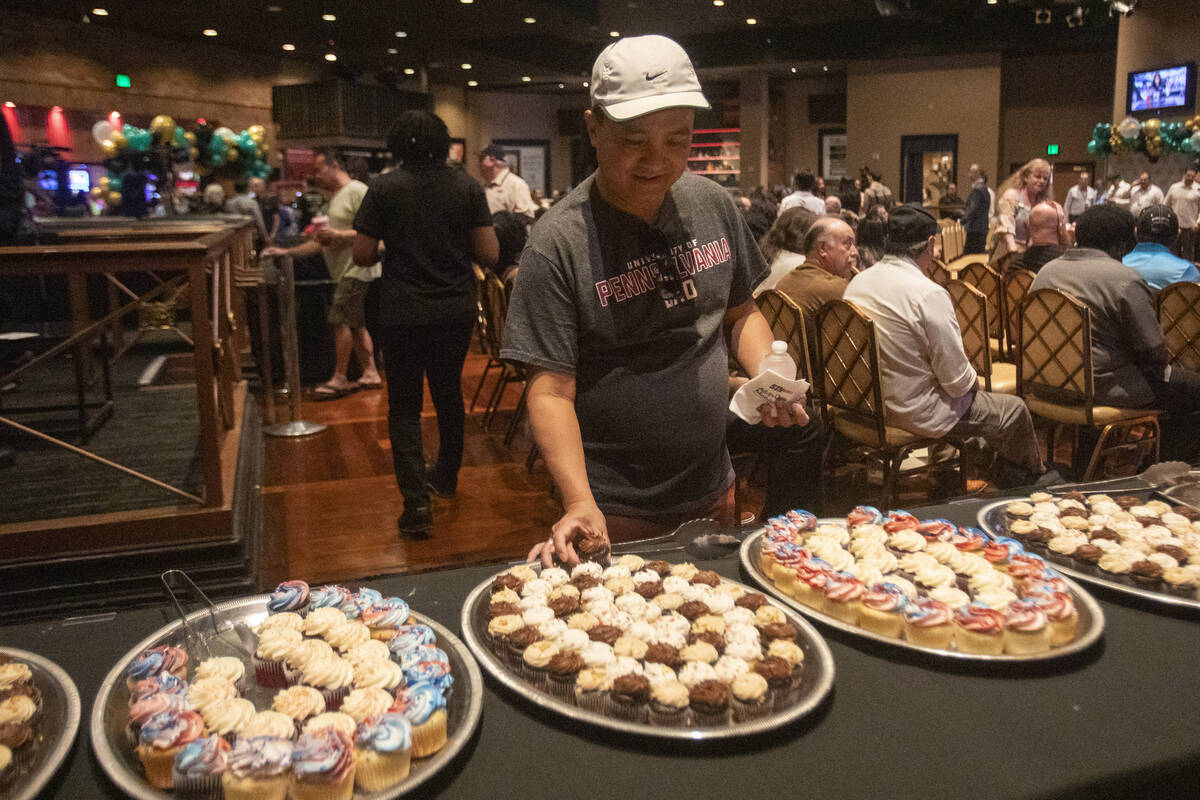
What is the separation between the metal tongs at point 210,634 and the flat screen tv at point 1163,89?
13369mm

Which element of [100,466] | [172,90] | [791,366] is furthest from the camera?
[172,90]

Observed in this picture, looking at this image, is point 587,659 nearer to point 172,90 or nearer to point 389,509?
point 389,509

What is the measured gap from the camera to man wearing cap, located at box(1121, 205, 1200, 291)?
14.3ft

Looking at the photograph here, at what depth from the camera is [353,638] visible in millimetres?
1165

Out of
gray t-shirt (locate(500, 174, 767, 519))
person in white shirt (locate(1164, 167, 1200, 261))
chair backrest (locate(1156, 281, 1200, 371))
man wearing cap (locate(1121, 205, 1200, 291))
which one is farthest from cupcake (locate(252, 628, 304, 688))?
person in white shirt (locate(1164, 167, 1200, 261))

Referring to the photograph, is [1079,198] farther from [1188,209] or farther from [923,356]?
[923,356]

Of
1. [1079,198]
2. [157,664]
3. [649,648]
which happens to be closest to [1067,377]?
[649,648]

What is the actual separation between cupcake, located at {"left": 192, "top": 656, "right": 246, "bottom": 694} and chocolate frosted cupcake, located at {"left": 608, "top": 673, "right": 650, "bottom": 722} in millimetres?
428

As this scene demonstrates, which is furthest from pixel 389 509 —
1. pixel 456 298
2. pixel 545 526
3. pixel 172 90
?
pixel 172 90

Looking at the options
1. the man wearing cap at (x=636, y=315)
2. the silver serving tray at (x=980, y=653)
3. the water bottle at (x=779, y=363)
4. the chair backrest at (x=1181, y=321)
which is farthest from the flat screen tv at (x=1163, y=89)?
the silver serving tray at (x=980, y=653)

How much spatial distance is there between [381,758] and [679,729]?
0.29m

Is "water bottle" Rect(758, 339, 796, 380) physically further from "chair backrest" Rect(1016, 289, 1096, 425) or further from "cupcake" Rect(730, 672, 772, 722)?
"chair backrest" Rect(1016, 289, 1096, 425)

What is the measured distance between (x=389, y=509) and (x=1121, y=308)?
3075 mm

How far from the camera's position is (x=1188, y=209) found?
416 inches
